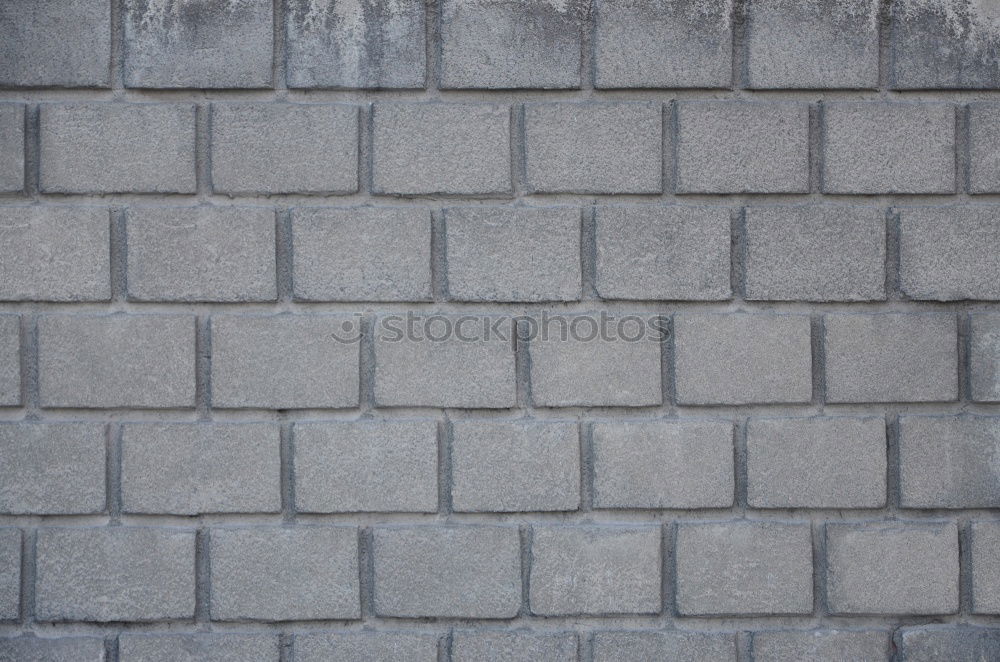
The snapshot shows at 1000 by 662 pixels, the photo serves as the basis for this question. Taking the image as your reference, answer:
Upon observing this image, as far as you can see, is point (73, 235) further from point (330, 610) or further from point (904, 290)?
point (904, 290)

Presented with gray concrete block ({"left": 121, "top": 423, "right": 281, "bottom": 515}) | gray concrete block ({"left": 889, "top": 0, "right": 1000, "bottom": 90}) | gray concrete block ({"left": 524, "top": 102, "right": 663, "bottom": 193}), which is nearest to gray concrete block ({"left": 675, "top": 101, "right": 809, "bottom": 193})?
gray concrete block ({"left": 524, "top": 102, "right": 663, "bottom": 193})

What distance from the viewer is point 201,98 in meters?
2.20

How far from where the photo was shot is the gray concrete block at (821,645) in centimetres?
222

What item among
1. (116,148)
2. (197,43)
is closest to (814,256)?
(197,43)

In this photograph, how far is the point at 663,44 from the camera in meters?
2.20

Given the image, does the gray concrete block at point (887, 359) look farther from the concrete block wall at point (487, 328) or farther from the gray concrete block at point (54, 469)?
the gray concrete block at point (54, 469)

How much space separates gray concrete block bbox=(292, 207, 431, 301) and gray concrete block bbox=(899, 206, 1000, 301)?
1207 mm

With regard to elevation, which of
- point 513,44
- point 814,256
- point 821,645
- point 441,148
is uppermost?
point 513,44

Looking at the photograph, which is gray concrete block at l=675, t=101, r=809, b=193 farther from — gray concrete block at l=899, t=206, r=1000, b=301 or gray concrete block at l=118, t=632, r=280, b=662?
gray concrete block at l=118, t=632, r=280, b=662

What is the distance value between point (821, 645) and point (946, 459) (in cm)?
56

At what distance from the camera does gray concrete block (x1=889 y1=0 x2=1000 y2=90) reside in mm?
2215

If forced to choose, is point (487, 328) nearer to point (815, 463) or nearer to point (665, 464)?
point (665, 464)


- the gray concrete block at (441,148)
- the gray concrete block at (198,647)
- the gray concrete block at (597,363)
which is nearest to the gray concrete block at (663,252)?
the gray concrete block at (597,363)

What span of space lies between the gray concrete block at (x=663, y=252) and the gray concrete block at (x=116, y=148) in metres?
1.04
